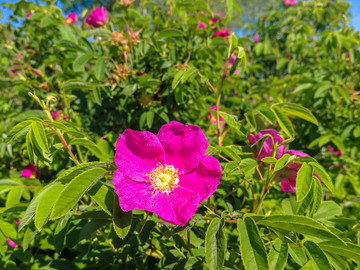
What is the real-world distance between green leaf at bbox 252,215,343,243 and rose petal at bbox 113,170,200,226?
0.65 ft

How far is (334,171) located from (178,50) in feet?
5.14

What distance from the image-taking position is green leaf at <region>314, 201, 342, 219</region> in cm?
96

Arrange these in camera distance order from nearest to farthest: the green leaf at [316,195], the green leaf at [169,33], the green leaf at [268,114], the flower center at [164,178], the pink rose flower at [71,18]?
the green leaf at [316,195] → the flower center at [164,178] → the green leaf at [268,114] → the green leaf at [169,33] → the pink rose flower at [71,18]

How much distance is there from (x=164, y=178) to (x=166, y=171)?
3 centimetres

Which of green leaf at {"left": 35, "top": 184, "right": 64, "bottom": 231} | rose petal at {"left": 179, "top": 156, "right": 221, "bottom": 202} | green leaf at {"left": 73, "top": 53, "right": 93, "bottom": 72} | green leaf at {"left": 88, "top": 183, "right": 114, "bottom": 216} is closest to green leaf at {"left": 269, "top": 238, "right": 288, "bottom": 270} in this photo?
rose petal at {"left": 179, "top": 156, "right": 221, "bottom": 202}

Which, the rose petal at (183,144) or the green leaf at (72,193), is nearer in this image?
the green leaf at (72,193)

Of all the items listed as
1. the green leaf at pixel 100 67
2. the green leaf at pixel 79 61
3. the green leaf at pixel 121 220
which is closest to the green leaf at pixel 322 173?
the green leaf at pixel 121 220

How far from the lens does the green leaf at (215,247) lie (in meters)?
0.60

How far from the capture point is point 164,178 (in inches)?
31.9

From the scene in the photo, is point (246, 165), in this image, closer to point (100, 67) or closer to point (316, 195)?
point (316, 195)

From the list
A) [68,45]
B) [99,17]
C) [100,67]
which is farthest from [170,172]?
[99,17]

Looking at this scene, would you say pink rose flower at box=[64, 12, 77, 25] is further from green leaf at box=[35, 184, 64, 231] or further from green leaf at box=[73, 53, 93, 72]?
green leaf at box=[35, 184, 64, 231]

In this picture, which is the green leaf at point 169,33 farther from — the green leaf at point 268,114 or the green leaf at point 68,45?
the green leaf at point 268,114

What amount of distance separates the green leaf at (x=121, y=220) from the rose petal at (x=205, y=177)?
0.20 m
